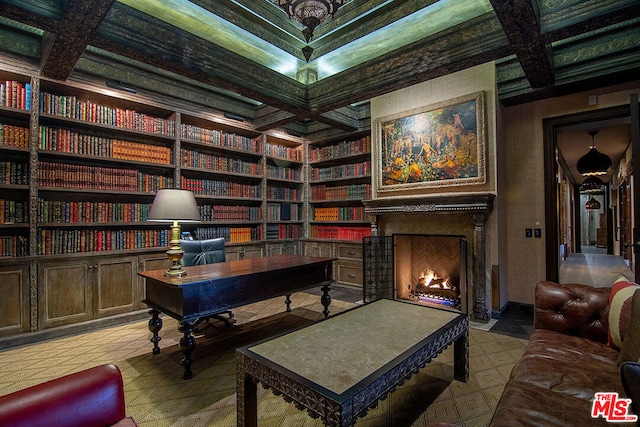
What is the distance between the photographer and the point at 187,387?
215 cm

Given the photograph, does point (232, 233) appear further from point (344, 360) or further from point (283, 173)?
point (344, 360)

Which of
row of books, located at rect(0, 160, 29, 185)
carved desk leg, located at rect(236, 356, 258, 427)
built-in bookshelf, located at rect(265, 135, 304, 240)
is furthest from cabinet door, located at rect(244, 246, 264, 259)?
carved desk leg, located at rect(236, 356, 258, 427)

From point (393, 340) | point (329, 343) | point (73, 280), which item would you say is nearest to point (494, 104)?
point (393, 340)

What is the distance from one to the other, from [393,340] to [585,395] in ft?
2.71

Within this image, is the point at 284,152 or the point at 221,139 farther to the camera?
the point at 284,152

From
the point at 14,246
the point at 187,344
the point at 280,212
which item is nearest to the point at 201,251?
the point at 187,344

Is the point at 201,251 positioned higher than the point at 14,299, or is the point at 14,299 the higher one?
the point at 201,251

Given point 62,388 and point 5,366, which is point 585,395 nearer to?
point 62,388

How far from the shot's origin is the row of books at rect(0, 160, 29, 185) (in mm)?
2971

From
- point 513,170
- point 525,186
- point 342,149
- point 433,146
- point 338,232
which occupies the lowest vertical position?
point 338,232

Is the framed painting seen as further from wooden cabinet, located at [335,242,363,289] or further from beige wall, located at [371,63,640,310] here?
wooden cabinet, located at [335,242,363,289]

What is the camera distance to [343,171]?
5.29 metres

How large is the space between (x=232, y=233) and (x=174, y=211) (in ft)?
7.47

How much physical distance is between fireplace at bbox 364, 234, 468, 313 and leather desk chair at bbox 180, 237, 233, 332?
190cm
